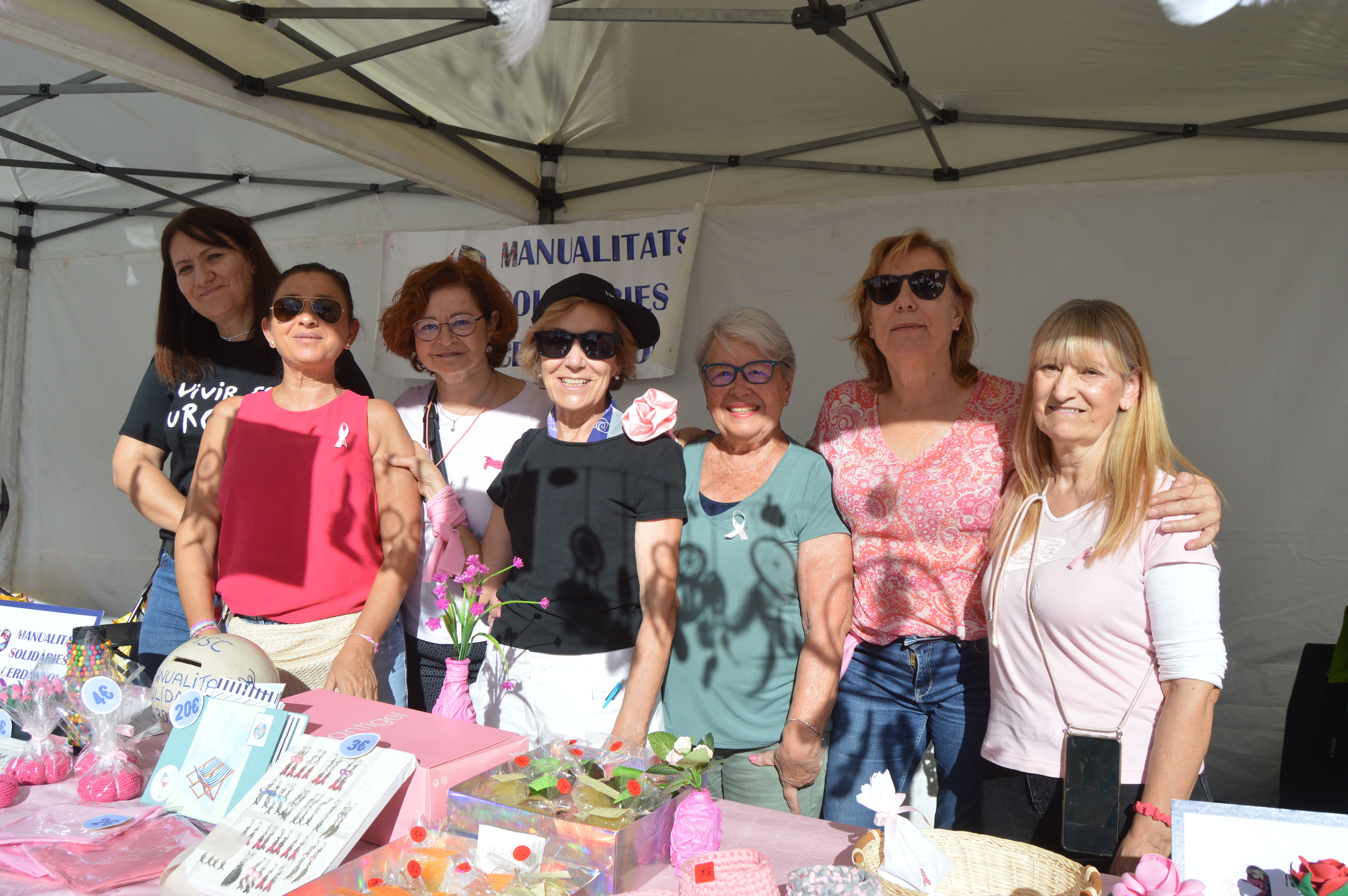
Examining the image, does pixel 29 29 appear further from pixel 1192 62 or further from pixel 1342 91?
pixel 1342 91

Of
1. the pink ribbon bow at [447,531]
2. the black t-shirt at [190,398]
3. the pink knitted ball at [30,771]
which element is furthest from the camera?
the black t-shirt at [190,398]

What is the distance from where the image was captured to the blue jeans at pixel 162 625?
2480mm

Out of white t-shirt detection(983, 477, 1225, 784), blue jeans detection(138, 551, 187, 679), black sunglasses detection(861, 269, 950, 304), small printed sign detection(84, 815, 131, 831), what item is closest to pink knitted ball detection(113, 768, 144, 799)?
small printed sign detection(84, 815, 131, 831)

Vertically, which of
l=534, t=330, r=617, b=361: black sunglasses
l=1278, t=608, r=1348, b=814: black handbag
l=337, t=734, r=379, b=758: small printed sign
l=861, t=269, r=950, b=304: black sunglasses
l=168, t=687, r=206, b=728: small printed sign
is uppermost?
l=861, t=269, r=950, b=304: black sunglasses

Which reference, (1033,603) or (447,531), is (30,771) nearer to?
(447,531)

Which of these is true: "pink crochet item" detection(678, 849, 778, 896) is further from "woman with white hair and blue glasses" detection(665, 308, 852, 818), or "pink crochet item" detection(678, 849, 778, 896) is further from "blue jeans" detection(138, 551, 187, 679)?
"blue jeans" detection(138, 551, 187, 679)

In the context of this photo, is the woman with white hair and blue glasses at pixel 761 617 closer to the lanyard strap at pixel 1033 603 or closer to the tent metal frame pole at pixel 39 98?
the lanyard strap at pixel 1033 603

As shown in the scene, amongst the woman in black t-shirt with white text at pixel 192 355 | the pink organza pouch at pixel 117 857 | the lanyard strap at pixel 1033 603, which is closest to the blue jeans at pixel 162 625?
the woman in black t-shirt with white text at pixel 192 355

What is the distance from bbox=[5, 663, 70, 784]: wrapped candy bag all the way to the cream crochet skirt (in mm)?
406

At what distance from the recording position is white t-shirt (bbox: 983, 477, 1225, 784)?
1674 millimetres

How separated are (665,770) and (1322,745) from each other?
2.86 meters

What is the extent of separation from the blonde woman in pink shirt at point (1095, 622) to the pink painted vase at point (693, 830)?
29.2 inches

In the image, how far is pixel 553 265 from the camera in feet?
15.1

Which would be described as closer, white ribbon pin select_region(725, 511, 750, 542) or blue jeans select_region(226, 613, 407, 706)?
white ribbon pin select_region(725, 511, 750, 542)
